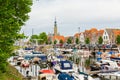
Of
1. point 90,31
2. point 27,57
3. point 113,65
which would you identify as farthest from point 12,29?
point 90,31

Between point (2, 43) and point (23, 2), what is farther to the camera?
point (23, 2)

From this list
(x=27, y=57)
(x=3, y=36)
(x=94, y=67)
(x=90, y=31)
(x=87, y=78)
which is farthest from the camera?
(x=90, y=31)

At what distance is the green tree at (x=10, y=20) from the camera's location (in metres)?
17.1

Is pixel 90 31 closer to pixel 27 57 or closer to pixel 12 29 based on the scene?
pixel 27 57

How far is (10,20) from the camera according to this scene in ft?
56.9

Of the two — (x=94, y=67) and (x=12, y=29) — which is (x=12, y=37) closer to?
(x=12, y=29)

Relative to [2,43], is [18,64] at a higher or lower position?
lower

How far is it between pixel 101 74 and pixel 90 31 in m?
133

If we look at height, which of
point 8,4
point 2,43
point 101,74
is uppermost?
point 8,4

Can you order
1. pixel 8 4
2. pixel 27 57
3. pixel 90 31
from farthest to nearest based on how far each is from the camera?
1. pixel 90 31
2. pixel 27 57
3. pixel 8 4

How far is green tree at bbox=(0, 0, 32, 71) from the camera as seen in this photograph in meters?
17.1

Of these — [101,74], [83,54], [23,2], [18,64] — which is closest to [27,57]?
[18,64]

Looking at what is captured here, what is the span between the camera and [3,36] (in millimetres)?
16688

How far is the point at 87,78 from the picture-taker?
33594 mm
